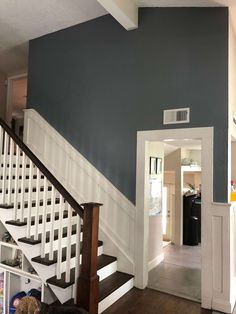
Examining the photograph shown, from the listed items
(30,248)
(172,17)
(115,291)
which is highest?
(172,17)

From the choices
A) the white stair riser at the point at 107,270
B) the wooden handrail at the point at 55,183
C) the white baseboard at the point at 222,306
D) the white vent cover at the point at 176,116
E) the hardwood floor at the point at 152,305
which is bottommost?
the hardwood floor at the point at 152,305

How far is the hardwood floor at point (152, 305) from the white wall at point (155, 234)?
86 cm

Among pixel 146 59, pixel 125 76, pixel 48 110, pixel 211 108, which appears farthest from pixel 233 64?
pixel 48 110

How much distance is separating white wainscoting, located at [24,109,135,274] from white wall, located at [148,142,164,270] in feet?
2.42

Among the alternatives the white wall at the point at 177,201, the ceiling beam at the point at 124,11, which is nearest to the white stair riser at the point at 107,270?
the white wall at the point at 177,201

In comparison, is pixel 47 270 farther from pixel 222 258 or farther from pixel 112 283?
pixel 222 258

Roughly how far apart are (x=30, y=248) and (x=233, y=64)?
136 inches

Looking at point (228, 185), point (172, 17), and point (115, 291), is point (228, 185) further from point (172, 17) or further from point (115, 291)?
point (172, 17)

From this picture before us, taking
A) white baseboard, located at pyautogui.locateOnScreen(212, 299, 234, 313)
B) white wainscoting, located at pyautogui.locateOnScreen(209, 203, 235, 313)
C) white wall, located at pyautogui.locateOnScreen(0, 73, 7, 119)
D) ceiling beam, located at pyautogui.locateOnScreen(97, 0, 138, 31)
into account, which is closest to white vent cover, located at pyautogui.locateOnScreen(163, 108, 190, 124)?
white wainscoting, located at pyautogui.locateOnScreen(209, 203, 235, 313)

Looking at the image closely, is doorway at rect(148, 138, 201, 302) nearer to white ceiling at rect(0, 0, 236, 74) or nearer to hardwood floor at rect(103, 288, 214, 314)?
hardwood floor at rect(103, 288, 214, 314)

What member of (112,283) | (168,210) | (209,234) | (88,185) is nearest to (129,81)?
(88,185)

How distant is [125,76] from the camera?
3.76 meters

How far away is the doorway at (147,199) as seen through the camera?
3.02m

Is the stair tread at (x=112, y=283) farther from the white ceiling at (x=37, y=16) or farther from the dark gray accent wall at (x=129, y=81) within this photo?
the white ceiling at (x=37, y=16)
